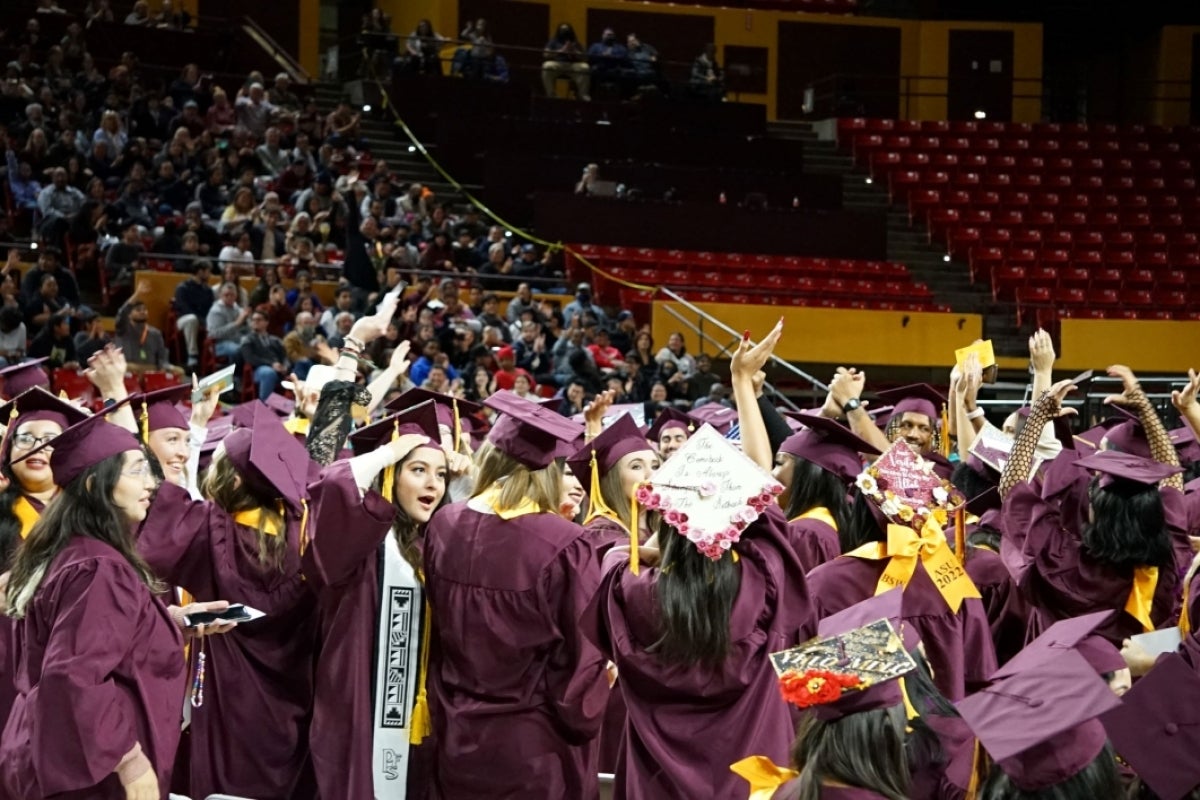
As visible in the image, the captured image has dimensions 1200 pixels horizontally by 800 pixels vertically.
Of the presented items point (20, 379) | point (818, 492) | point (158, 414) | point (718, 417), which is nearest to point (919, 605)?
point (818, 492)

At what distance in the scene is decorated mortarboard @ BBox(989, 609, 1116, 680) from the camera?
3.08 meters

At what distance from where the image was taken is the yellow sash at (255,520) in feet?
17.2

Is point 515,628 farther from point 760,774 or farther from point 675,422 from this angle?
point 675,422

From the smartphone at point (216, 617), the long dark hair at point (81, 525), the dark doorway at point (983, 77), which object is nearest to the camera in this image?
the long dark hair at point (81, 525)

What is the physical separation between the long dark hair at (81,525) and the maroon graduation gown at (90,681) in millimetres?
41

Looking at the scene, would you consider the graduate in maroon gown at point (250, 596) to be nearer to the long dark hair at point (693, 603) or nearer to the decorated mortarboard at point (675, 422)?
the long dark hair at point (693, 603)

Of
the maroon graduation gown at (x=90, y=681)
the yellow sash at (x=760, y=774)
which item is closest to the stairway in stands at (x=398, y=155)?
the maroon graduation gown at (x=90, y=681)

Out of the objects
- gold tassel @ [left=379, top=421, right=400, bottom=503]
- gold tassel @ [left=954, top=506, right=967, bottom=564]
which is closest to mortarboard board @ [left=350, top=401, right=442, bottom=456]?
gold tassel @ [left=379, top=421, right=400, bottom=503]

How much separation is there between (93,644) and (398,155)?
18.6 metres

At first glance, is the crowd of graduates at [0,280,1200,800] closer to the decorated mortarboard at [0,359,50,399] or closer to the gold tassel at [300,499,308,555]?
the gold tassel at [300,499,308,555]

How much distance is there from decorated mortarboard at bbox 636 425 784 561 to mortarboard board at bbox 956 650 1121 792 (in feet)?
3.66

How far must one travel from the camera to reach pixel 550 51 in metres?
23.9

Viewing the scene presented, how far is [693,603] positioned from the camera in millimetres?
4039

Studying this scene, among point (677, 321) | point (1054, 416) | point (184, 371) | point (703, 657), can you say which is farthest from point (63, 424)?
point (677, 321)
